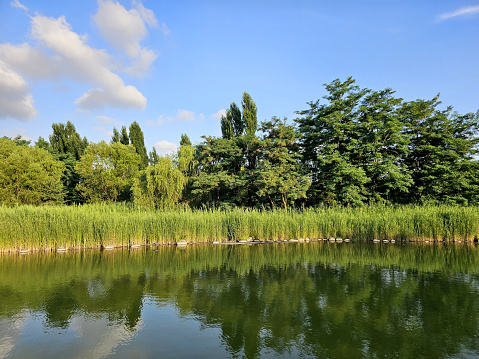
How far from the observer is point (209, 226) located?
15.4 meters

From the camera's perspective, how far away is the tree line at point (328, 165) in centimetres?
2023

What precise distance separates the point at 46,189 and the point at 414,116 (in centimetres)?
2959

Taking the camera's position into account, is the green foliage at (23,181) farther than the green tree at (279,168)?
Yes

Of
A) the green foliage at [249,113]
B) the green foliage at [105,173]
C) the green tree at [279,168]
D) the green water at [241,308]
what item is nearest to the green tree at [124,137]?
the green foliage at [105,173]

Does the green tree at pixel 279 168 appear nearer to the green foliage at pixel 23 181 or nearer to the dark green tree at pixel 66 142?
the green foliage at pixel 23 181

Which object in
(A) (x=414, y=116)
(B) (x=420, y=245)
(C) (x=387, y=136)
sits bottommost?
(B) (x=420, y=245)

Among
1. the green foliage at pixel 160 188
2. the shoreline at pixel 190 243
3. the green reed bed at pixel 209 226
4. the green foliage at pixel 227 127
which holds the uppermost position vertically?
the green foliage at pixel 227 127

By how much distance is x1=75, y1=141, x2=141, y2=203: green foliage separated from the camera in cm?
2834

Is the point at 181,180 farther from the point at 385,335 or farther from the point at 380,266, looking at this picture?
the point at 385,335

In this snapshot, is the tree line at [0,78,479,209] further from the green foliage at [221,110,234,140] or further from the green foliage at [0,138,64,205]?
the green foliage at [221,110,234,140]

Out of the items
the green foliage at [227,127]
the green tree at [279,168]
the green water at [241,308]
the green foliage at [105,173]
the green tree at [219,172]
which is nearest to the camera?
the green water at [241,308]

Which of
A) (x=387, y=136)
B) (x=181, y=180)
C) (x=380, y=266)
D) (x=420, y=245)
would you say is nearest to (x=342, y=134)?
(x=387, y=136)

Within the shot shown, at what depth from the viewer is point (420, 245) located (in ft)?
46.0

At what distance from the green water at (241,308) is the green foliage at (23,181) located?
14518mm
